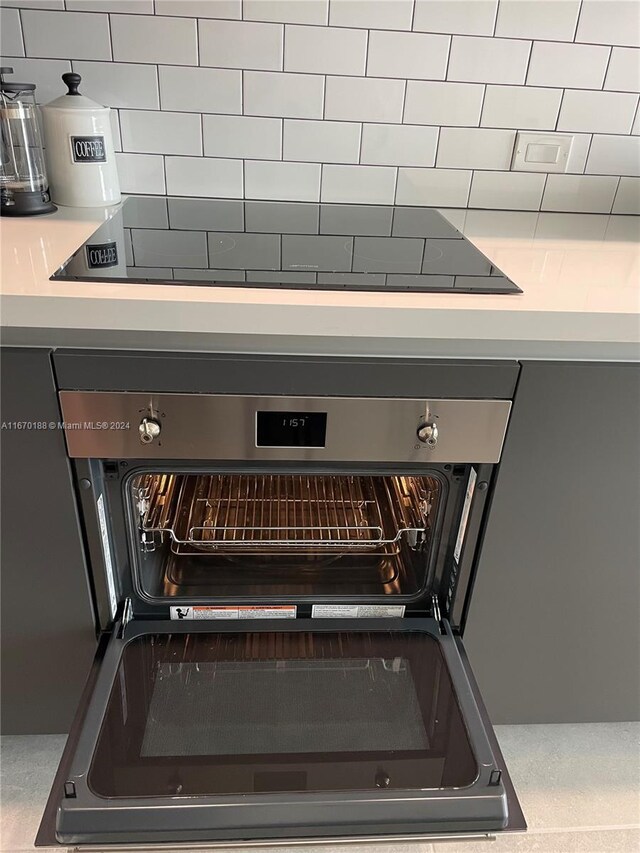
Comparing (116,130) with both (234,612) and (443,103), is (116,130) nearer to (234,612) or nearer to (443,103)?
(443,103)

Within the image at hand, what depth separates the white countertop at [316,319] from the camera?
0.82 m

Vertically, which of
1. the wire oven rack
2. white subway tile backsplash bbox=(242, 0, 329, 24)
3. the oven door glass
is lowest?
the oven door glass

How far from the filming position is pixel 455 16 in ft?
4.22

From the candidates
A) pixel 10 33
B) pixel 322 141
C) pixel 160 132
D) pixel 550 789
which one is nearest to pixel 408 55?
pixel 322 141

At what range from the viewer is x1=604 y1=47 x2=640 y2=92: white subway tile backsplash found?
4.41 feet

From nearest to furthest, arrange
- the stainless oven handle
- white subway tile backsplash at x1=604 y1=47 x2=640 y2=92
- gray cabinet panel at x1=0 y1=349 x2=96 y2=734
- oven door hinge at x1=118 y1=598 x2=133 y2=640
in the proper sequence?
the stainless oven handle, gray cabinet panel at x1=0 y1=349 x2=96 y2=734, oven door hinge at x1=118 y1=598 x2=133 y2=640, white subway tile backsplash at x1=604 y1=47 x2=640 y2=92

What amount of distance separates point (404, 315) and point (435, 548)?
43cm

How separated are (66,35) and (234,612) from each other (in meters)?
1.18

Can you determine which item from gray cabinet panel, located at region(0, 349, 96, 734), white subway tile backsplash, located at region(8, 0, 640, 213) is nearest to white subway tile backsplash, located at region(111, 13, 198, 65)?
white subway tile backsplash, located at region(8, 0, 640, 213)

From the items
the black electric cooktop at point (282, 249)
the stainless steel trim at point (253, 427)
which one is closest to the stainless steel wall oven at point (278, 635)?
the stainless steel trim at point (253, 427)

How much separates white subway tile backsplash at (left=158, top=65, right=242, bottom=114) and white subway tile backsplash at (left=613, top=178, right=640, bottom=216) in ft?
2.95

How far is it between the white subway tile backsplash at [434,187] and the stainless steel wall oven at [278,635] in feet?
2.35

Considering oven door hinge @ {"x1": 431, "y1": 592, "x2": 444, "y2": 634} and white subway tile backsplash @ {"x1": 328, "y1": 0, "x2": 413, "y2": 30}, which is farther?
white subway tile backsplash @ {"x1": 328, "y1": 0, "x2": 413, "y2": 30}

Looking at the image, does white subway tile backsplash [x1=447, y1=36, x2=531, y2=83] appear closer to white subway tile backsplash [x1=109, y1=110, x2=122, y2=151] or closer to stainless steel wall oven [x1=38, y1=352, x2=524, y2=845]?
white subway tile backsplash [x1=109, y1=110, x2=122, y2=151]
